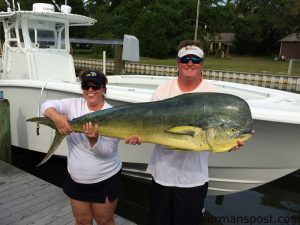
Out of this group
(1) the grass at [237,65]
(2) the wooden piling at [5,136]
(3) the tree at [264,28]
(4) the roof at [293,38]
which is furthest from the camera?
(3) the tree at [264,28]

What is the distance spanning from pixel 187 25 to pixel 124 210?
37.5 metres

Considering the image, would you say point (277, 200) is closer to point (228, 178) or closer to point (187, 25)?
point (228, 178)

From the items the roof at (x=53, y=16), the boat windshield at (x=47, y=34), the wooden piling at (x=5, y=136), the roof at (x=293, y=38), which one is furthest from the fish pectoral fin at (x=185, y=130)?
the roof at (x=293, y=38)

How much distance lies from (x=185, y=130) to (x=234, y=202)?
4.09 metres

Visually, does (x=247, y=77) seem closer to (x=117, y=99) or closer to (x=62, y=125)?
(x=117, y=99)

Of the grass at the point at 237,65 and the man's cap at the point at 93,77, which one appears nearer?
the man's cap at the point at 93,77

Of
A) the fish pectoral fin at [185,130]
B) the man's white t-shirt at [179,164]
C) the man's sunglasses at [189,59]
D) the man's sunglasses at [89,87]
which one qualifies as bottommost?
the man's white t-shirt at [179,164]

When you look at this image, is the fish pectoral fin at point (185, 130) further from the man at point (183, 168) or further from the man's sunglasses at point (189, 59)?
the man's sunglasses at point (189, 59)

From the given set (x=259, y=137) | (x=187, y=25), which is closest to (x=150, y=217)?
(x=259, y=137)

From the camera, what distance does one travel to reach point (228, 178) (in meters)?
4.75

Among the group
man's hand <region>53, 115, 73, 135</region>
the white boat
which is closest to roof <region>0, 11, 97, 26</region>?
the white boat

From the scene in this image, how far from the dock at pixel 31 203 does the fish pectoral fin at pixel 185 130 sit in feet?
6.46

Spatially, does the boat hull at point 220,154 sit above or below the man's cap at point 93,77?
below

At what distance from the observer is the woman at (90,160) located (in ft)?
7.97
